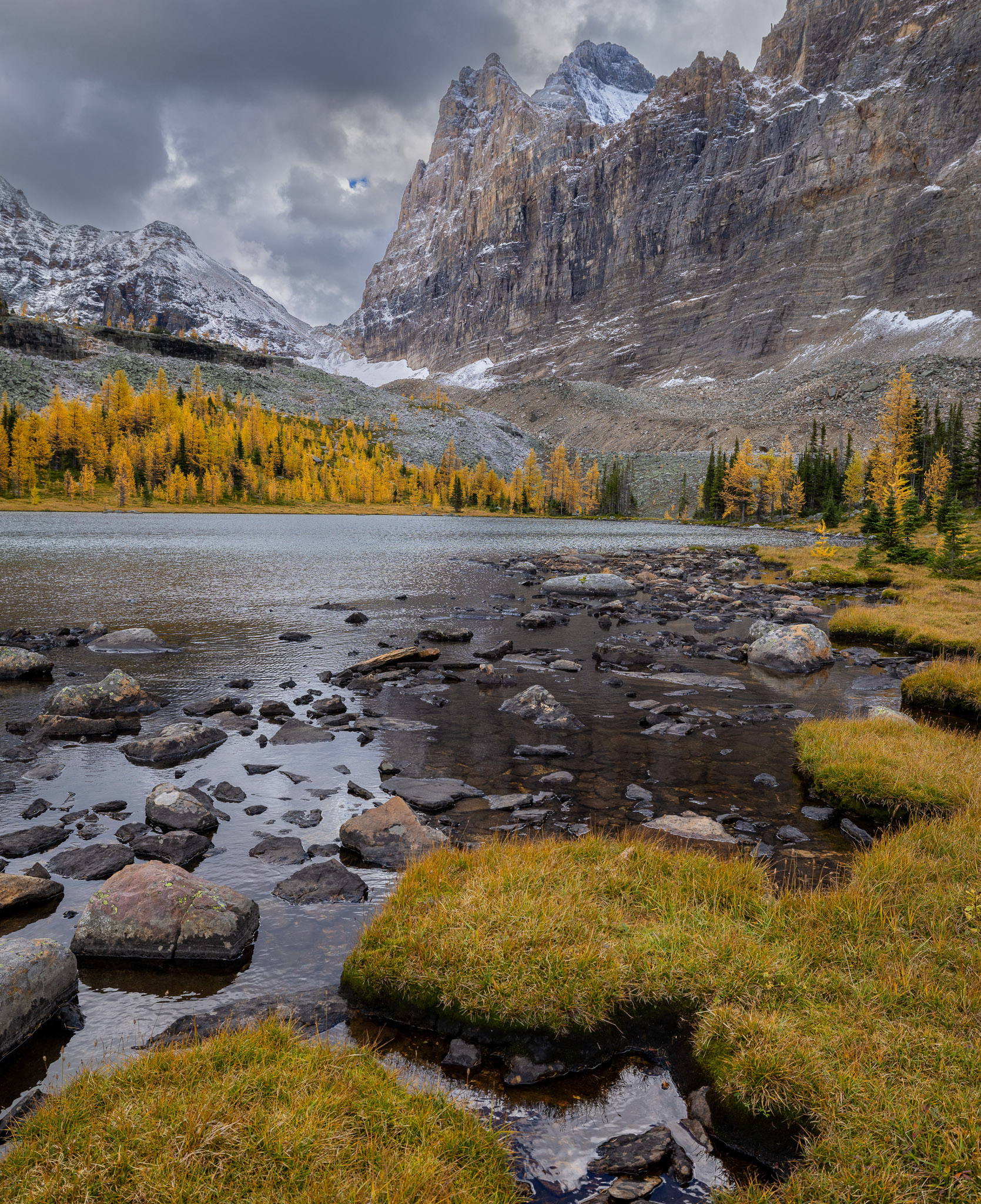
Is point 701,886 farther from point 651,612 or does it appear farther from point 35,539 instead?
point 35,539

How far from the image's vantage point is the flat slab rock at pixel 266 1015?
5.77m

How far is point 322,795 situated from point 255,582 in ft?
105

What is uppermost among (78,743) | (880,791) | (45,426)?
(45,426)

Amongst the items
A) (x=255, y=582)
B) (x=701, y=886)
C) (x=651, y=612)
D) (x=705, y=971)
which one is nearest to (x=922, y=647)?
(x=651, y=612)

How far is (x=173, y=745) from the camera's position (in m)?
13.2

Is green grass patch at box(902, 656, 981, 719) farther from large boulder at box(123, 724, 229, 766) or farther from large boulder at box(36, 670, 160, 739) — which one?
large boulder at box(36, 670, 160, 739)

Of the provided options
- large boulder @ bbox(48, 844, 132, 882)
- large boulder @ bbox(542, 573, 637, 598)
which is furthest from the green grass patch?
large boulder @ bbox(542, 573, 637, 598)

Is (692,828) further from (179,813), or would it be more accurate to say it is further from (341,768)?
(179,813)

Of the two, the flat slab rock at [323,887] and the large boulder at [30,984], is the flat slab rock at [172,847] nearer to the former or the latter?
the flat slab rock at [323,887]

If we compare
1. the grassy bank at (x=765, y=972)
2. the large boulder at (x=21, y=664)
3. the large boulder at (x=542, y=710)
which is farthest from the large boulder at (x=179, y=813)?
the large boulder at (x=21, y=664)

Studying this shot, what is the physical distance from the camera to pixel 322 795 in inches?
454

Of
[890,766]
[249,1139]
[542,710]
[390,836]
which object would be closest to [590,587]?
[542,710]

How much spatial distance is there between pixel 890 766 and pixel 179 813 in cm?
1209

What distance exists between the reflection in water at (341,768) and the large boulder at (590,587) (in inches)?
95.2
